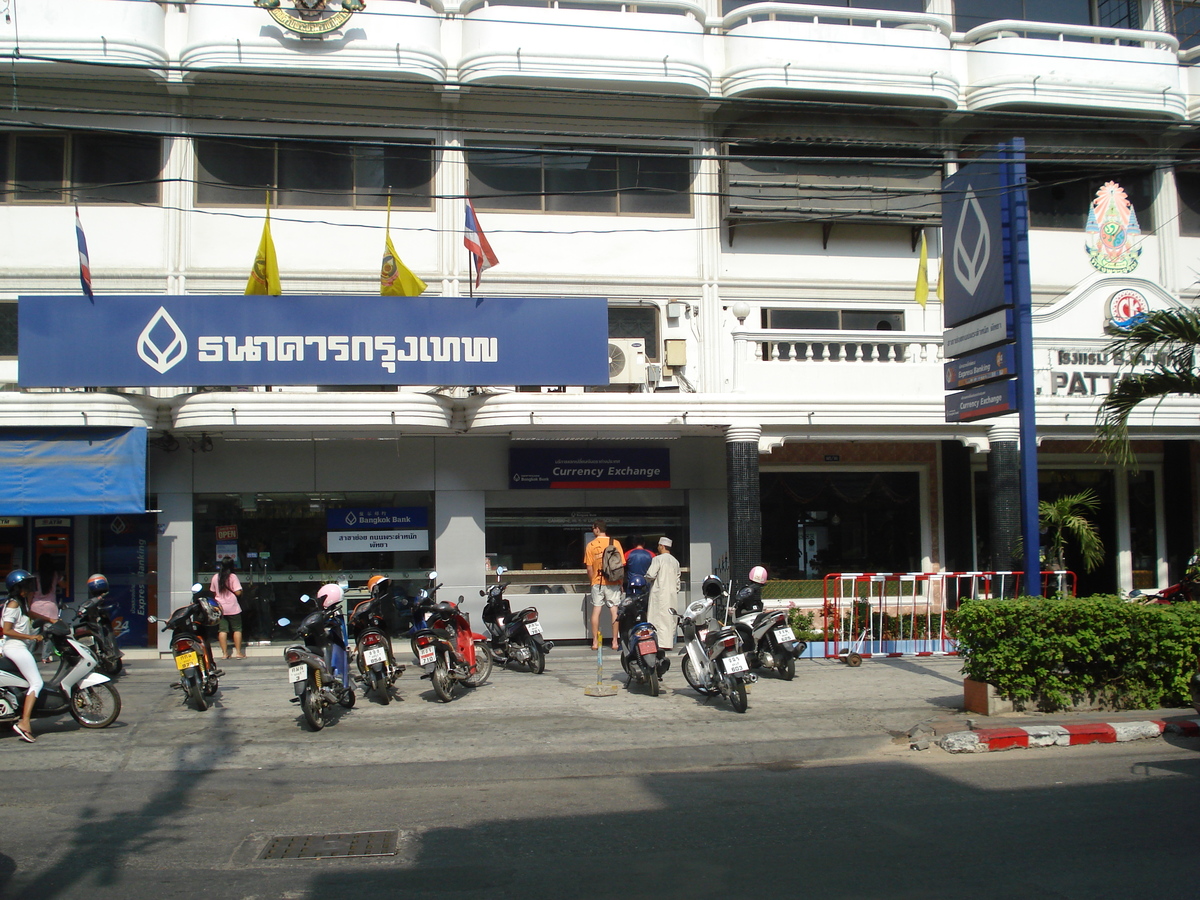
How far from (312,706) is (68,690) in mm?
2474

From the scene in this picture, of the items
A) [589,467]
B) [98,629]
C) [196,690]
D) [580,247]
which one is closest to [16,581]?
[98,629]

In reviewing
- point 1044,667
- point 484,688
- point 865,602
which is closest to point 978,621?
point 1044,667

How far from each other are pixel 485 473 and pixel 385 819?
8939 mm

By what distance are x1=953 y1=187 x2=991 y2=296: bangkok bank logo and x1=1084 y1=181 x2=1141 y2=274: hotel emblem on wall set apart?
775 centimetres

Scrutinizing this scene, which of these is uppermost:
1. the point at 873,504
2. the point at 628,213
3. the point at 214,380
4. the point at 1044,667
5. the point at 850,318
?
the point at 628,213

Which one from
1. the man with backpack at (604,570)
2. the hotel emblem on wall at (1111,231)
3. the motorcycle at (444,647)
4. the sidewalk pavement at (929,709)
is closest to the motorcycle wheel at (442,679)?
the motorcycle at (444,647)

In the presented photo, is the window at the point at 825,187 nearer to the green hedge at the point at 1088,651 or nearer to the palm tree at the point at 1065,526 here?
the palm tree at the point at 1065,526

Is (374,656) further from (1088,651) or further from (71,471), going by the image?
(1088,651)

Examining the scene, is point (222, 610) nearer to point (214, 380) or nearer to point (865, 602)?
point (214, 380)

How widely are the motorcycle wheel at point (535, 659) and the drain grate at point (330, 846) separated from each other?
6246 millimetres

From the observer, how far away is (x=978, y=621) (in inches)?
382

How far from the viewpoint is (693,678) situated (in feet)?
36.1

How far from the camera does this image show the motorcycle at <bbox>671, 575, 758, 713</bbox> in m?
10.3

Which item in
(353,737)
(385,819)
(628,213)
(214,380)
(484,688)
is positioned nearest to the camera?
(385,819)
